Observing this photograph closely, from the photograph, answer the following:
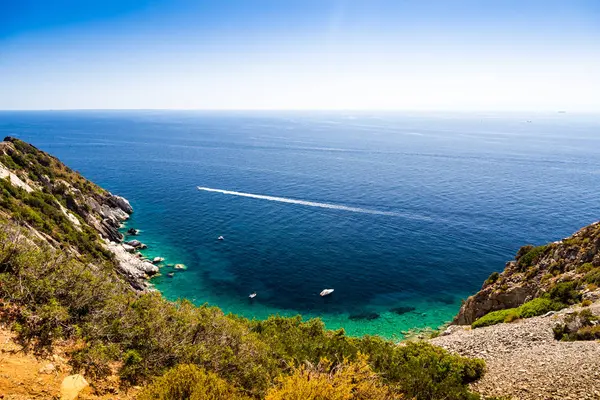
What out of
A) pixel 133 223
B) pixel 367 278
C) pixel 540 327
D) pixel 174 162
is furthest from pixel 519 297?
pixel 174 162

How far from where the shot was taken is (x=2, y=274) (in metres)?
15.2

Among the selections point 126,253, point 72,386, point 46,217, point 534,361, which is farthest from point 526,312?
point 46,217

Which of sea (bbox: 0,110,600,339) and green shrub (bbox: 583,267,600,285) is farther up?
green shrub (bbox: 583,267,600,285)

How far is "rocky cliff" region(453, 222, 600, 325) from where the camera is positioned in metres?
36.6

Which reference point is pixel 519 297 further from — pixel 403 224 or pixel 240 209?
pixel 240 209

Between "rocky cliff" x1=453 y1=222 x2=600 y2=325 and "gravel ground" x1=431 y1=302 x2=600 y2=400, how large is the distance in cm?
752

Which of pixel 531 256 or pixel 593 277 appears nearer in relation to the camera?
pixel 593 277

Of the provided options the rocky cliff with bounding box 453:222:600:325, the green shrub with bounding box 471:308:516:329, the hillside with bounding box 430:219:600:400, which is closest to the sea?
the rocky cliff with bounding box 453:222:600:325

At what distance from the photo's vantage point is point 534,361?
74.3 feet

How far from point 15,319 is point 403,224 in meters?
83.8

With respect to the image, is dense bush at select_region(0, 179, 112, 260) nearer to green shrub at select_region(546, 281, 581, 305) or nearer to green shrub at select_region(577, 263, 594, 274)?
green shrub at select_region(546, 281, 581, 305)

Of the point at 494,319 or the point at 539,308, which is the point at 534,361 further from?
the point at 494,319

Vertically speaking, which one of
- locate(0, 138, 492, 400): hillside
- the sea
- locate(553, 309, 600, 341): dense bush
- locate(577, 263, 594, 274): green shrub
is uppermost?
locate(0, 138, 492, 400): hillside

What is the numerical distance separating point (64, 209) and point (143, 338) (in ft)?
206
